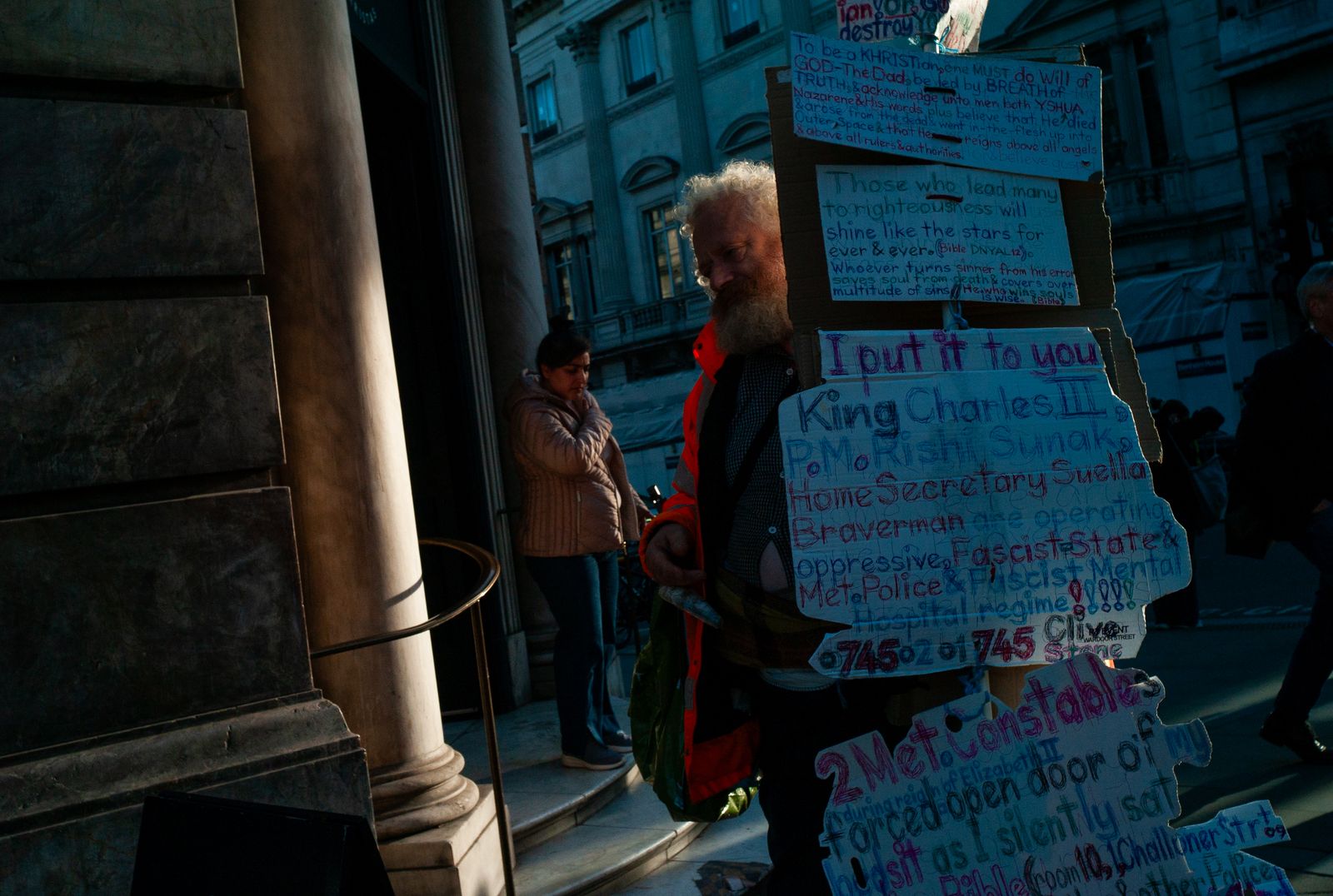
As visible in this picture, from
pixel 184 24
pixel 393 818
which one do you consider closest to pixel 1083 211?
pixel 184 24

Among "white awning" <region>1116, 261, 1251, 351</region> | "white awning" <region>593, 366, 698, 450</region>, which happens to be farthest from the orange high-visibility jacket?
"white awning" <region>593, 366, 698, 450</region>

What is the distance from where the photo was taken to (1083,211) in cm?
251

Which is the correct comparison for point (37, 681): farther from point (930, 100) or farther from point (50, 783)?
point (930, 100)

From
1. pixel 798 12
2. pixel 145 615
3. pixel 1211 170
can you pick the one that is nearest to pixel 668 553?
pixel 145 615

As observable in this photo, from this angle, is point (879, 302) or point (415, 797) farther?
point (415, 797)

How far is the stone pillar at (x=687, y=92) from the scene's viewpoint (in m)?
27.8

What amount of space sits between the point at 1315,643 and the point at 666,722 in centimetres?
304

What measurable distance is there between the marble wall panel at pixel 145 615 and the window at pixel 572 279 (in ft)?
91.6

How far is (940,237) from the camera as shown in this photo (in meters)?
2.35

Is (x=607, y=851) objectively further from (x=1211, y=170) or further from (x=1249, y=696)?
(x=1211, y=170)

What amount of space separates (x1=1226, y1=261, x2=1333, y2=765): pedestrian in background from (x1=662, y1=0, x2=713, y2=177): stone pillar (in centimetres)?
2354

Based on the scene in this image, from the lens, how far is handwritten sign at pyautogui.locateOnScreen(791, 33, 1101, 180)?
2.29 meters

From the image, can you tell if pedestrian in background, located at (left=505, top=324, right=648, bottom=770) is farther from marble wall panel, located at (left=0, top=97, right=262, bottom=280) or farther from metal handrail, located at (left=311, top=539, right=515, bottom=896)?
marble wall panel, located at (left=0, top=97, right=262, bottom=280)

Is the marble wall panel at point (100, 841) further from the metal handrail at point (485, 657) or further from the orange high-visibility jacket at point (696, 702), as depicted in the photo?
the orange high-visibility jacket at point (696, 702)
